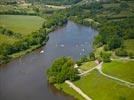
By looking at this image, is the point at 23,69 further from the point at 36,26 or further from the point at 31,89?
the point at 36,26

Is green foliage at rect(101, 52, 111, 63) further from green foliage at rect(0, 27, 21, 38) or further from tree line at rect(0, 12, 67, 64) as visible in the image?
green foliage at rect(0, 27, 21, 38)

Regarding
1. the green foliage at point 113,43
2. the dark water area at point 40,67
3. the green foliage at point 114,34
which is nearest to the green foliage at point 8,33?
the dark water area at point 40,67

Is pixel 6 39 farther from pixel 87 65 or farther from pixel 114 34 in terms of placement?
pixel 87 65

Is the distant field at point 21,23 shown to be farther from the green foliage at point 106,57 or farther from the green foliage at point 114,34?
the green foliage at point 106,57

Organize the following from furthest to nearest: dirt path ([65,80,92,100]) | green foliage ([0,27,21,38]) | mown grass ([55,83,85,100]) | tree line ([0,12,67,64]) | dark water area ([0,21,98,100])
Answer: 1. green foliage ([0,27,21,38])
2. tree line ([0,12,67,64])
3. dark water area ([0,21,98,100])
4. mown grass ([55,83,85,100])
5. dirt path ([65,80,92,100])

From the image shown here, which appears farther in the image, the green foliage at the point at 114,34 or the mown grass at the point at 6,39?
the mown grass at the point at 6,39

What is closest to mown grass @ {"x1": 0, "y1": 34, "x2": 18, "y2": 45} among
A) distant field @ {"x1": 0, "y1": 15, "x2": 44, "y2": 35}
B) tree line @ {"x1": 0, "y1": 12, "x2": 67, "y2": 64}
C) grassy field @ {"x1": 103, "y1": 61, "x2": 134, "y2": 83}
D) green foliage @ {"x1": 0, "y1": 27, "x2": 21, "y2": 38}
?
green foliage @ {"x1": 0, "y1": 27, "x2": 21, "y2": 38}
